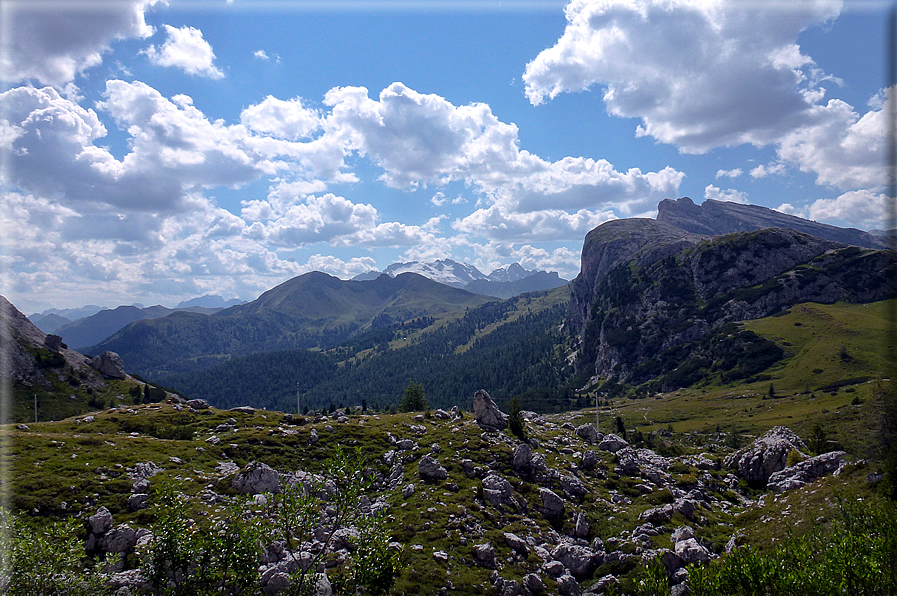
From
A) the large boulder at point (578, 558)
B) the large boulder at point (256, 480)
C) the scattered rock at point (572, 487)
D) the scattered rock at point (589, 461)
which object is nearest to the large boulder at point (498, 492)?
the scattered rock at point (572, 487)

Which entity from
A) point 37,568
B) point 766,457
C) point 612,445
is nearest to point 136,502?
point 37,568

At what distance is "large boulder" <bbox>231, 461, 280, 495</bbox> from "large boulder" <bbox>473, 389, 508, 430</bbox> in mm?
43415

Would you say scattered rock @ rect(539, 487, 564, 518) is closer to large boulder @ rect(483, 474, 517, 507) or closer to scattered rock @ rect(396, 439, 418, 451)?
large boulder @ rect(483, 474, 517, 507)

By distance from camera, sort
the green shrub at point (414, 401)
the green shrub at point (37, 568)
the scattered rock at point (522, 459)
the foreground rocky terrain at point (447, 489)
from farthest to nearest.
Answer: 1. the green shrub at point (414, 401)
2. the scattered rock at point (522, 459)
3. the foreground rocky terrain at point (447, 489)
4. the green shrub at point (37, 568)

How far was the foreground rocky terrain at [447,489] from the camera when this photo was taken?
4672 cm

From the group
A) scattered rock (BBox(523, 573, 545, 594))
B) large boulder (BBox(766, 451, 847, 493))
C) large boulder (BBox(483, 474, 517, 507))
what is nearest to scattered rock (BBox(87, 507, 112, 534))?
scattered rock (BBox(523, 573, 545, 594))

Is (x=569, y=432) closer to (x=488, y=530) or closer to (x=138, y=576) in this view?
(x=488, y=530)

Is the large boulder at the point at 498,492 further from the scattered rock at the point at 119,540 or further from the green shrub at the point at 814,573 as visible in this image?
the scattered rock at the point at 119,540

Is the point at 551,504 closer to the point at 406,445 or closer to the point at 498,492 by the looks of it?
the point at 498,492

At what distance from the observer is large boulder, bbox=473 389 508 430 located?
9044 centimetres

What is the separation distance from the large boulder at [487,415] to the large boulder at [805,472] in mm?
50365

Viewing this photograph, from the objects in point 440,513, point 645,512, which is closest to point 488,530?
point 440,513

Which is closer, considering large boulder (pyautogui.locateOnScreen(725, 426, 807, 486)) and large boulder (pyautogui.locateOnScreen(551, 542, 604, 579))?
large boulder (pyautogui.locateOnScreen(551, 542, 604, 579))

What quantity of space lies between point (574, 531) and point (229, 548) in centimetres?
4693
